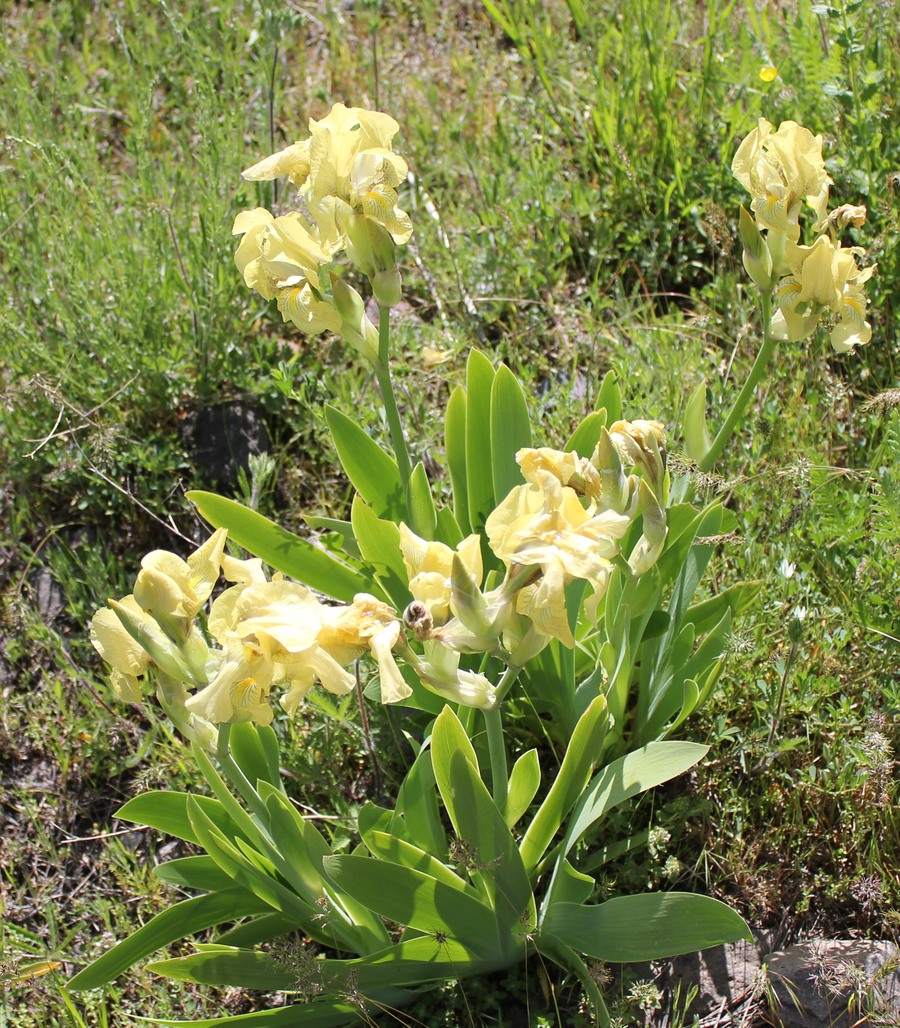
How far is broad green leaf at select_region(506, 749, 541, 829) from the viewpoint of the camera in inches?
61.0

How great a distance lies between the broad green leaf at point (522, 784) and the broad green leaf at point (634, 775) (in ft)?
0.32

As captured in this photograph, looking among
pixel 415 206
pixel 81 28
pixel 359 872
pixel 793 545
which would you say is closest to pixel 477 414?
pixel 793 545

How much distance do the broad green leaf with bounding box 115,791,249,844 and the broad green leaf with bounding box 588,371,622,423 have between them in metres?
1.06

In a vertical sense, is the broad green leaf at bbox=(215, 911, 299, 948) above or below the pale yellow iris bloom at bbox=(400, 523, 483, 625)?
below

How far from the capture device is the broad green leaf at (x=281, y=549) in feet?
6.26

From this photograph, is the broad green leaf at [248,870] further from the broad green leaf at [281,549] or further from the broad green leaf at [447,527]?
the broad green leaf at [447,527]

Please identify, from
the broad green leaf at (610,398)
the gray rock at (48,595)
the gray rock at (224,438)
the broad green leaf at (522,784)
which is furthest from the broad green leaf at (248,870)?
the gray rock at (224,438)

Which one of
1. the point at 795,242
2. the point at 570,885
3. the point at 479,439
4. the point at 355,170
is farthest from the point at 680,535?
the point at 355,170

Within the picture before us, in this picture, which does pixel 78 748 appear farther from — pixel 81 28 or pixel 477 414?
pixel 81 28

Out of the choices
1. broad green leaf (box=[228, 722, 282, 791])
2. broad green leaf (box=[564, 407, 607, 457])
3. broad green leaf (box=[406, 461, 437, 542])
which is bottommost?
broad green leaf (box=[228, 722, 282, 791])

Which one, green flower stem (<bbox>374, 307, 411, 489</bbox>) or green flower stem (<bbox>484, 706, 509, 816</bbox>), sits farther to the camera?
green flower stem (<bbox>374, 307, 411, 489</bbox>)

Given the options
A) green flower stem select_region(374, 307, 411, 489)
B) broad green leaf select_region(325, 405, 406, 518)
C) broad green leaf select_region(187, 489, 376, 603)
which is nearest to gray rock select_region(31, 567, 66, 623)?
broad green leaf select_region(187, 489, 376, 603)

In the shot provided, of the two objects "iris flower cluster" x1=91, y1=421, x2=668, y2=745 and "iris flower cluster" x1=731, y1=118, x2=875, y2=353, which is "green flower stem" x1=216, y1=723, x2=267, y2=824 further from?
"iris flower cluster" x1=731, y1=118, x2=875, y2=353

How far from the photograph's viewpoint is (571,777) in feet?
5.11
